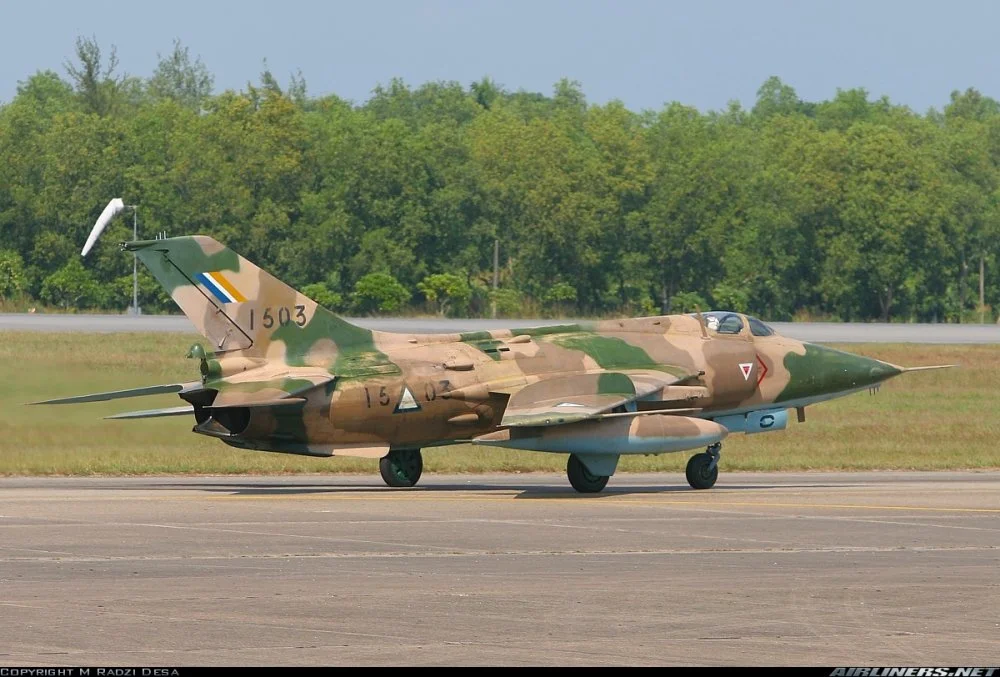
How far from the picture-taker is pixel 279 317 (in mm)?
26172

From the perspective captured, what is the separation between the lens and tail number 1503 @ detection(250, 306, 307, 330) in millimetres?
26047

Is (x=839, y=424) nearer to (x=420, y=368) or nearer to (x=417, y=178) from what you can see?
(x=420, y=368)

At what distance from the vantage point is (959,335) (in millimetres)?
67375

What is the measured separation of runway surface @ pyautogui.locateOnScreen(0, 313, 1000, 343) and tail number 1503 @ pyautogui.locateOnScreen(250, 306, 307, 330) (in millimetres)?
35535

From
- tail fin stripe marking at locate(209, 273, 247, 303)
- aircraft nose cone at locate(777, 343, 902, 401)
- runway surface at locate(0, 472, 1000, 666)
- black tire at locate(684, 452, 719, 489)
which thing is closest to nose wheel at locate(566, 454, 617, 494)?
runway surface at locate(0, 472, 1000, 666)

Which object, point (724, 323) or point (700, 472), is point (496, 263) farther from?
point (700, 472)

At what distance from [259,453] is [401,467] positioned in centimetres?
763

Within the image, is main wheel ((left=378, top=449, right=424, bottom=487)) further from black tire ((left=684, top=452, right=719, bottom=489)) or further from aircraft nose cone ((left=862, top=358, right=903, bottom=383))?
aircraft nose cone ((left=862, top=358, right=903, bottom=383))

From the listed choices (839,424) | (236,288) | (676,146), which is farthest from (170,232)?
(236,288)

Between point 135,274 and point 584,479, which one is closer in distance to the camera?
point 584,479

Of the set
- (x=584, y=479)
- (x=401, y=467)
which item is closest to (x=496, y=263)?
(x=401, y=467)

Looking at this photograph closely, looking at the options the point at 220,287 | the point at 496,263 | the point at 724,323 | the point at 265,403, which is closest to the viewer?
the point at 265,403

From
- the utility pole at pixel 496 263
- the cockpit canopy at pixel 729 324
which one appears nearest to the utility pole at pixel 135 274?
the utility pole at pixel 496 263

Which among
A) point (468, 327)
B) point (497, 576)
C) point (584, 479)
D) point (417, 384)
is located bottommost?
point (584, 479)
